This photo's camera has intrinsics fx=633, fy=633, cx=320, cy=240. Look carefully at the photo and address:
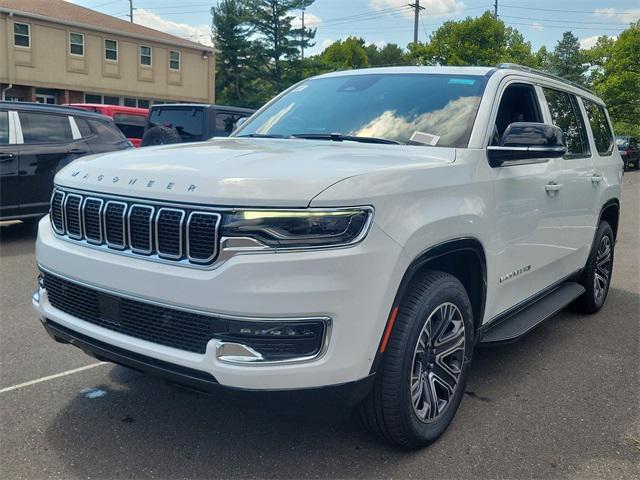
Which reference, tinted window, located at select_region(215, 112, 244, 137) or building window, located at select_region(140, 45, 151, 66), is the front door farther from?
building window, located at select_region(140, 45, 151, 66)

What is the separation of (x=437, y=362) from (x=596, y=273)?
317 cm

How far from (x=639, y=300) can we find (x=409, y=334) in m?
4.59

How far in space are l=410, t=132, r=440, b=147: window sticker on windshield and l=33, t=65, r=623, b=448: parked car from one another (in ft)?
0.03

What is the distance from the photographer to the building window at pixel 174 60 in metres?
37.3

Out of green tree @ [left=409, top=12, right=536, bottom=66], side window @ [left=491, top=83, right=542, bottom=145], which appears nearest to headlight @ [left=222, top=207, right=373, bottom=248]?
side window @ [left=491, top=83, right=542, bottom=145]

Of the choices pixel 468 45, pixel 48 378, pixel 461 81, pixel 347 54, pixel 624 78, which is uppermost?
pixel 347 54

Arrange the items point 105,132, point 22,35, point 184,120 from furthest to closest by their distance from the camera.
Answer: point 22,35 → point 184,120 → point 105,132

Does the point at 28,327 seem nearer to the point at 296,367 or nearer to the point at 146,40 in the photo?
the point at 296,367

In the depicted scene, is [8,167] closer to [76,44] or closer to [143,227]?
[143,227]

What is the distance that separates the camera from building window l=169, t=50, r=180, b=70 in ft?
122

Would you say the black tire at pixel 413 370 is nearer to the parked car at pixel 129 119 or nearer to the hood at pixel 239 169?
the hood at pixel 239 169

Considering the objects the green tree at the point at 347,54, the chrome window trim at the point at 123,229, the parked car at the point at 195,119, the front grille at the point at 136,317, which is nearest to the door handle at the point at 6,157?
the parked car at the point at 195,119

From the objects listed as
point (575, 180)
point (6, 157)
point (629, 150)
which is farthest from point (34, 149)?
point (629, 150)

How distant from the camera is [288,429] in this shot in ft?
11.0
